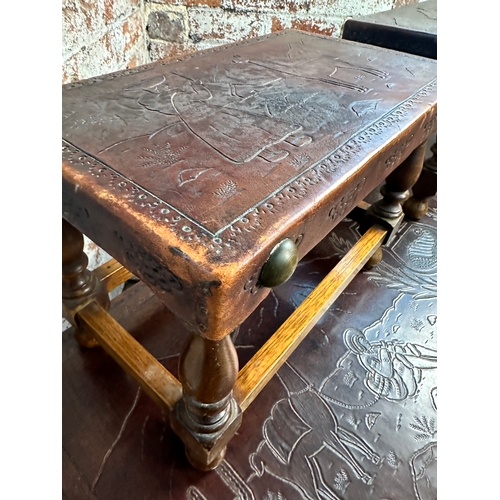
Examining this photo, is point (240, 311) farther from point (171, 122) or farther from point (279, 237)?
point (171, 122)

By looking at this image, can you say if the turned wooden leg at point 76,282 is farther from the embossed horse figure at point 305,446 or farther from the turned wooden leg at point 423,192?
the turned wooden leg at point 423,192

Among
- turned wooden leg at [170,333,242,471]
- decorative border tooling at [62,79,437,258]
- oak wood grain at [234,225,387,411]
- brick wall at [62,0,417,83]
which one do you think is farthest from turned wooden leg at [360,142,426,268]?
brick wall at [62,0,417,83]

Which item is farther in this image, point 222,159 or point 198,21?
point 198,21

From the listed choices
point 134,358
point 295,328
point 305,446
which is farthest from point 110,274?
point 305,446

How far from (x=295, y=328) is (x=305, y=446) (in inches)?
8.8

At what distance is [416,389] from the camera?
2.85 ft

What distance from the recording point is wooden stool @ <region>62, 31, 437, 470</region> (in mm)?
457

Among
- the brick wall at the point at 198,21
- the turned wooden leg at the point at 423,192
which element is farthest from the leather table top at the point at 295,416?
the brick wall at the point at 198,21

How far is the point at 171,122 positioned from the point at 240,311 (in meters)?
0.36

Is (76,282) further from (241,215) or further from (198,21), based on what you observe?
(198,21)

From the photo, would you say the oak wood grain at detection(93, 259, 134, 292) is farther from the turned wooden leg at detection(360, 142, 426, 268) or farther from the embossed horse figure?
the turned wooden leg at detection(360, 142, 426, 268)

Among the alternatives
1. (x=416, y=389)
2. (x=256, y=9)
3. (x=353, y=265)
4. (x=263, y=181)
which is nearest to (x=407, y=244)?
(x=353, y=265)

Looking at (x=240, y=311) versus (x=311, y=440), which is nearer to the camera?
(x=240, y=311)

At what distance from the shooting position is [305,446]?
0.76 meters
